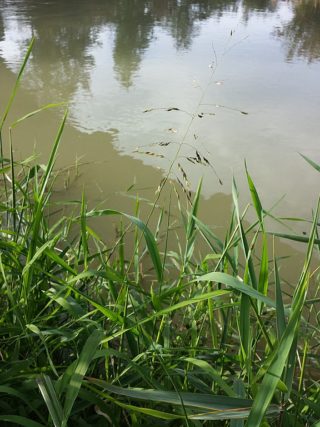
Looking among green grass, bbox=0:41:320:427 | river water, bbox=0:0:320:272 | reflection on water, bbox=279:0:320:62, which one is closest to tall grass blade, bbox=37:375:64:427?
green grass, bbox=0:41:320:427

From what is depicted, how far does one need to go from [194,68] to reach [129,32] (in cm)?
165

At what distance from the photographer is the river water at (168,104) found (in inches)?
78.7

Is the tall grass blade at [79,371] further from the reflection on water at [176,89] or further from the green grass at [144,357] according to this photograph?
the reflection on water at [176,89]

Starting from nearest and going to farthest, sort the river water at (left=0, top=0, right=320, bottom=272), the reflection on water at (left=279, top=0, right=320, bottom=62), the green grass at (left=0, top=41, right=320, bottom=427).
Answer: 1. the green grass at (left=0, top=41, right=320, bottom=427)
2. the river water at (left=0, top=0, right=320, bottom=272)
3. the reflection on water at (left=279, top=0, right=320, bottom=62)

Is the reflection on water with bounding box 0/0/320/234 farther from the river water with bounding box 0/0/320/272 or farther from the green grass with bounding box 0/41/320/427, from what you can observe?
the green grass with bounding box 0/41/320/427

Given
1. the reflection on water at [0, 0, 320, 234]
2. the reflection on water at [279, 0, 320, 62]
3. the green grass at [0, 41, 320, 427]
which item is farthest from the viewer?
the reflection on water at [279, 0, 320, 62]

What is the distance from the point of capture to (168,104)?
2.83 m

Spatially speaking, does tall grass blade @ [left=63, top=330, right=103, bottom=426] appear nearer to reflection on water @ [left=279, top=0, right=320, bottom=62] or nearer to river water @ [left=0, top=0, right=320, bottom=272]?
river water @ [left=0, top=0, right=320, bottom=272]

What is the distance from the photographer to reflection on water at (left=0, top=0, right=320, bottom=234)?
2.17 metres

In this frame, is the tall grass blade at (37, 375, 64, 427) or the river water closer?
the tall grass blade at (37, 375, 64, 427)

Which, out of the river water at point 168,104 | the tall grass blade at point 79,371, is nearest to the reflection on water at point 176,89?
the river water at point 168,104

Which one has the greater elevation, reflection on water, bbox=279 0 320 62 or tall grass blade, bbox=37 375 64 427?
reflection on water, bbox=279 0 320 62

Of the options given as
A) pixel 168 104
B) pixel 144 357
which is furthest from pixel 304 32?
pixel 144 357

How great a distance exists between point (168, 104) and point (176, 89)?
328 millimetres
